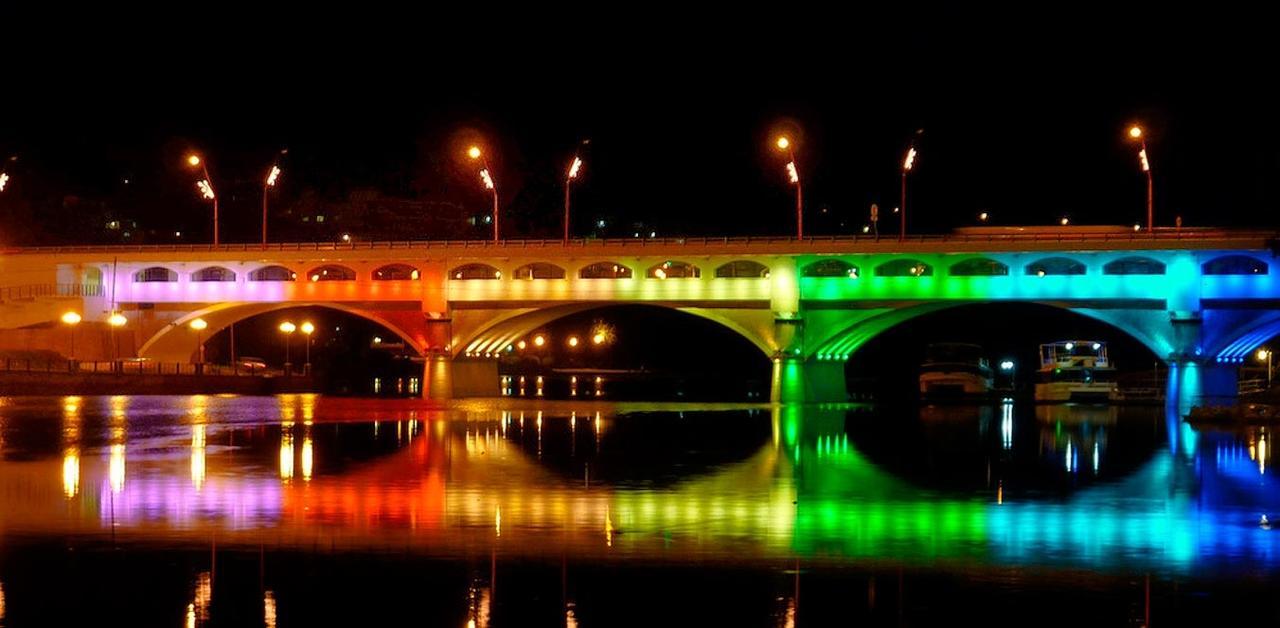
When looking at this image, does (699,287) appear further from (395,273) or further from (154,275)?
(154,275)

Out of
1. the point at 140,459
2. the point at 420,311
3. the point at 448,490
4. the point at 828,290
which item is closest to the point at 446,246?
the point at 420,311

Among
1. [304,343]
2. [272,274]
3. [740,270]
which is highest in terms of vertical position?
[272,274]

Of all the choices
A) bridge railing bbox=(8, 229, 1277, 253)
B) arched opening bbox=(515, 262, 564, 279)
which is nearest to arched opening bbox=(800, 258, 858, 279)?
bridge railing bbox=(8, 229, 1277, 253)

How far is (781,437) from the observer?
5400 centimetres

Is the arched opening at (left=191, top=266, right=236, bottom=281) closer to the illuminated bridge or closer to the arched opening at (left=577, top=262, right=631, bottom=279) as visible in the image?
the illuminated bridge

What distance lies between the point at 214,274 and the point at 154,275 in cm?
371

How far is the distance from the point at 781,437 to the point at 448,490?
21830 millimetres

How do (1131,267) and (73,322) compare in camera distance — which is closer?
(1131,267)

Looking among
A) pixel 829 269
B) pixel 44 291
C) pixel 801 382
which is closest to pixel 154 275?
pixel 44 291

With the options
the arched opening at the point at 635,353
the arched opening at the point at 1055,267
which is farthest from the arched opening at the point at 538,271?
the arched opening at the point at 635,353

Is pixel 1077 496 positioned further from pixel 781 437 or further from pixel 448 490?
pixel 781 437

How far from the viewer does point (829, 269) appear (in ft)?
282

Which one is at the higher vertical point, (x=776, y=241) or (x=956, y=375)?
(x=776, y=241)

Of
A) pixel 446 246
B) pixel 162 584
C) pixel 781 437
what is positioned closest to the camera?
pixel 162 584
